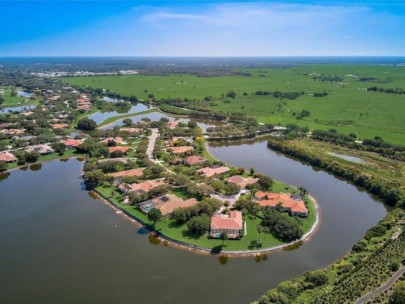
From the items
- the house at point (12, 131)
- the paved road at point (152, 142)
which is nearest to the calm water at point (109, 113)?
the house at point (12, 131)

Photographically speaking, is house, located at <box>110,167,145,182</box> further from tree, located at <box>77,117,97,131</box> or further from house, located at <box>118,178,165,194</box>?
tree, located at <box>77,117,97,131</box>

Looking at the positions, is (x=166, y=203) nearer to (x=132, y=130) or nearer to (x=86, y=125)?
(x=132, y=130)

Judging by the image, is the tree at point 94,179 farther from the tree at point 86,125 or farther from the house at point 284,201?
the tree at point 86,125

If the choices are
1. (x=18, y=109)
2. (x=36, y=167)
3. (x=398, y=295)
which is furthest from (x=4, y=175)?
(x=18, y=109)

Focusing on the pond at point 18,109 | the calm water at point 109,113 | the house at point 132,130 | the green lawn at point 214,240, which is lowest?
the green lawn at point 214,240

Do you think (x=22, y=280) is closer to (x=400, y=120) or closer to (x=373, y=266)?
(x=373, y=266)

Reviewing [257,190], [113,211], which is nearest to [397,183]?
[257,190]
